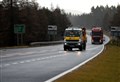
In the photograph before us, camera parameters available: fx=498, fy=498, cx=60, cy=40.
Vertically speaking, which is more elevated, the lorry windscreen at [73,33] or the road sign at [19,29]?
the road sign at [19,29]

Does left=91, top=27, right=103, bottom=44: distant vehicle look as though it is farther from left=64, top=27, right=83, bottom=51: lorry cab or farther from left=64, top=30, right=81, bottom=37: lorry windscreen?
left=64, top=30, right=81, bottom=37: lorry windscreen

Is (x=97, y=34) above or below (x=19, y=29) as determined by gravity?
below

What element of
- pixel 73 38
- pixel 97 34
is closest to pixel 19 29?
pixel 73 38

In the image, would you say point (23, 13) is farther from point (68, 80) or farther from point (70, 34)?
point (68, 80)

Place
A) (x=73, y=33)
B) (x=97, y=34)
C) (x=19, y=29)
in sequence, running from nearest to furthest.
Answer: (x=73, y=33) < (x=19, y=29) < (x=97, y=34)

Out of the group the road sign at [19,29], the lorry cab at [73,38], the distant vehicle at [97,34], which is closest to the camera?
the lorry cab at [73,38]

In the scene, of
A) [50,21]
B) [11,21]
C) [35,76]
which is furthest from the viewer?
[50,21]

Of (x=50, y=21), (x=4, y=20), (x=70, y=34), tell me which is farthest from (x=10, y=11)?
(x=50, y=21)

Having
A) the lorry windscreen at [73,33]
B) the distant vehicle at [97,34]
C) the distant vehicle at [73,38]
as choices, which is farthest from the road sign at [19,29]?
the distant vehicle at [97,34]

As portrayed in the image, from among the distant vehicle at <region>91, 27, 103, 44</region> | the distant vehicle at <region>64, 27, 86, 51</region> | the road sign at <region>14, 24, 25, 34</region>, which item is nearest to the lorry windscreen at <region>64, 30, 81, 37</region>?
the distant vehicle at <region>64, 27, 86, 51</region>

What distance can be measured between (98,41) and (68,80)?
80.4m

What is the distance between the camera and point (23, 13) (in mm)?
100562

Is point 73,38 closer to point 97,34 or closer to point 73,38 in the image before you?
point 73,38

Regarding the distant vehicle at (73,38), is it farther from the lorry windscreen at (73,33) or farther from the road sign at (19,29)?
the road sign at (19,29)
